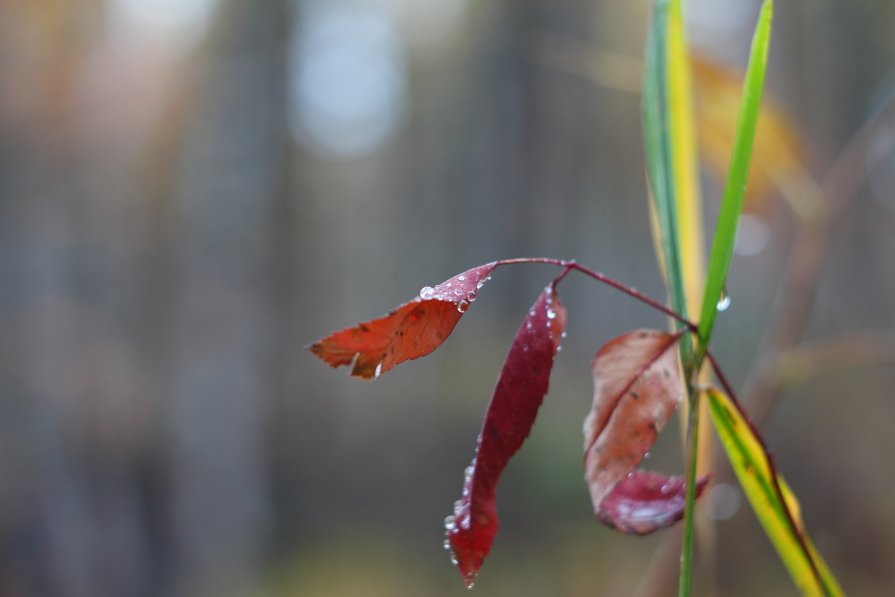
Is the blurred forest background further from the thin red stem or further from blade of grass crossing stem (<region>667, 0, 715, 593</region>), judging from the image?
the thin red stem

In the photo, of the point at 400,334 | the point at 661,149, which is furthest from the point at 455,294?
the point at 661,149

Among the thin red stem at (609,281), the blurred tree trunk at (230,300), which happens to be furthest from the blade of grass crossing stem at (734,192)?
the blurred tree trunk at (230,300)

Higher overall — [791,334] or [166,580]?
[791,334]

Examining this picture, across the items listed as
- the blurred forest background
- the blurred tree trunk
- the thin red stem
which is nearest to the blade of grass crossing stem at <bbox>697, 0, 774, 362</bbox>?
the thin red stem

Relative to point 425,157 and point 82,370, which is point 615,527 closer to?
point 82,370

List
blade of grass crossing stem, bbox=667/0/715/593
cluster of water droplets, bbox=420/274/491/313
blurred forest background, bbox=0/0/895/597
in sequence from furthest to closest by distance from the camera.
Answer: blurred forest background, bbox=0/0/895/597, blade of grass crossing stem, bbox=667/0/715/593, cluster of water droplets, bbox=420/274/491/313

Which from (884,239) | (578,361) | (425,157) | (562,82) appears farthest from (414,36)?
(884,239)
